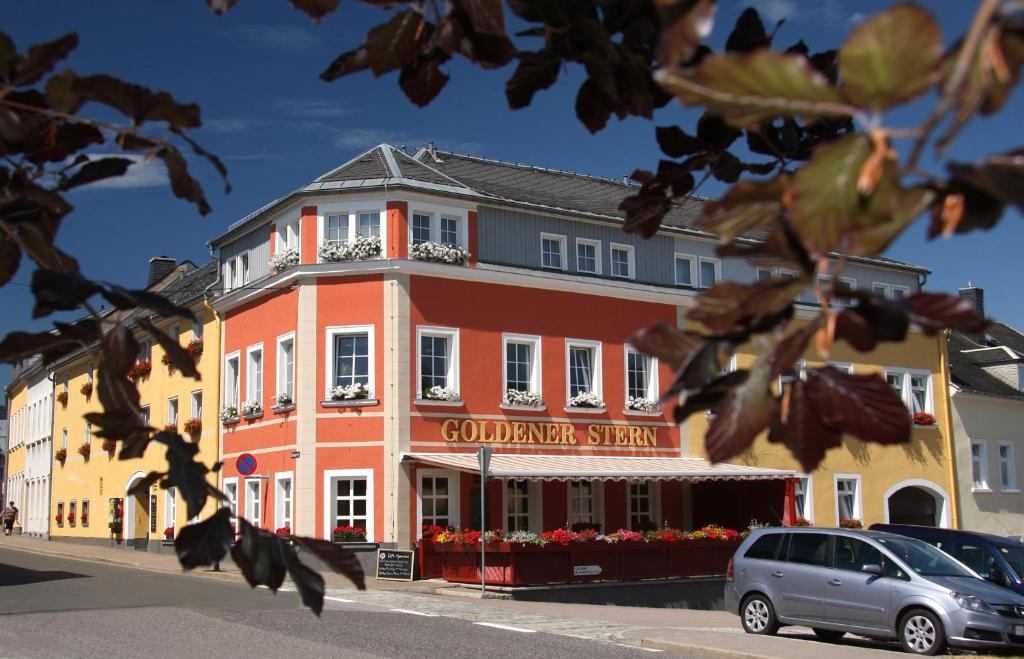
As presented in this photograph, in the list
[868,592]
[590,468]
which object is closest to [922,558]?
[868,592]

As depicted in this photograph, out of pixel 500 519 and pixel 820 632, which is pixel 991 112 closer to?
pixel 820 632

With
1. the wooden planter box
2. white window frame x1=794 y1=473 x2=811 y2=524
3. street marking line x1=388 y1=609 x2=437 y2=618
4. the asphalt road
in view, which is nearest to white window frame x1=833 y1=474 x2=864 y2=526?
white window frame x1=794 y1=473 x2=811 y2=524

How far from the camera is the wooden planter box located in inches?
824

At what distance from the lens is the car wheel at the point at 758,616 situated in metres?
15.0

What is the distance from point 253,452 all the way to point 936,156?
27261 millimetres

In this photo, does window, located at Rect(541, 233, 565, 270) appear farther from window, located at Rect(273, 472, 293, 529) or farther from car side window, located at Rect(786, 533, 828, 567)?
car side window, located at Rect(786, 533, 828, 567)

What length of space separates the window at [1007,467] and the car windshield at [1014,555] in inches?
764

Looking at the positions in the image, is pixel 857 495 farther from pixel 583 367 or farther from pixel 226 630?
pixel 226 630

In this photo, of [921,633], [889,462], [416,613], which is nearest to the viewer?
[921,633]

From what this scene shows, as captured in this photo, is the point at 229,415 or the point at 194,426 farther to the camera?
the point at 194,426

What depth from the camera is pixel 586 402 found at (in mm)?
27234

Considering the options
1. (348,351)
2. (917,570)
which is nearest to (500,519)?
(348,351)

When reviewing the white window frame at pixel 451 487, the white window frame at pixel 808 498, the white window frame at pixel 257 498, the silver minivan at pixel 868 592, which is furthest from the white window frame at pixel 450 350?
the silver minivan at pixel 868 592

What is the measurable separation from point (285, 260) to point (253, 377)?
11.3 feet
